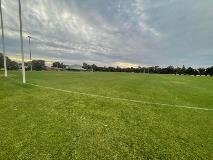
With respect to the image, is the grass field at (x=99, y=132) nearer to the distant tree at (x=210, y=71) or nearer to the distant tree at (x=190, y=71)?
the distant tree at (x=210, y=71)

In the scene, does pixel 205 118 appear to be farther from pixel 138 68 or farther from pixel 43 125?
pixel 138 68

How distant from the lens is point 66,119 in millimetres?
7262

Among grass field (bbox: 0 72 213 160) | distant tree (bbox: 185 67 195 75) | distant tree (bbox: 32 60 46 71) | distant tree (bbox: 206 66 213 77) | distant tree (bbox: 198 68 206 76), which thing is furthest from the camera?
distant tree (bbox: 185 67 195 75)

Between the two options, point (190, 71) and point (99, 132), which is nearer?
point (99, 132)

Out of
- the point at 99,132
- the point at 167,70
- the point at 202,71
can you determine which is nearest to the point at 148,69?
the point at 167,70

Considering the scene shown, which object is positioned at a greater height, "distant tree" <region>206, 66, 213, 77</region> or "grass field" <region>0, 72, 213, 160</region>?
"distant tree" <region>206, 66, 213, 77</region>

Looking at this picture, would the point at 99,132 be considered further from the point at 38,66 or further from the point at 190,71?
the point at 190,71

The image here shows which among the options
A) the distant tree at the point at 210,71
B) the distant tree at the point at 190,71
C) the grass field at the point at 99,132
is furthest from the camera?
the distant tree at the point at 190,71

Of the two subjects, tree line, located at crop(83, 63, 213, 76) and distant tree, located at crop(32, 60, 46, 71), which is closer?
distant tree, located at crop(32, 60, 46, 71)

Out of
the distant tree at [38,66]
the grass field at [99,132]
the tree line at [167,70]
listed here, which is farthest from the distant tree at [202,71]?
the grass field at [99,132]

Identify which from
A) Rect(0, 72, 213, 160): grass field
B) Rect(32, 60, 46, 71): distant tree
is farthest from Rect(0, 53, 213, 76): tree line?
Rect(0, 72, 213, 160): grass field

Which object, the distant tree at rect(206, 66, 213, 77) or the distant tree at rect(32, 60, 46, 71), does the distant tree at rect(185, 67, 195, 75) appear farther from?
the distant tree at rect(32, 60, 46, 71)

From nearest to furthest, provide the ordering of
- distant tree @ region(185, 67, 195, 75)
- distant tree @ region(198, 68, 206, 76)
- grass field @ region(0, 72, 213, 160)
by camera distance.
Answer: grass field @ region(0, 72, 213, 160) → distant tree @ region(198, 68, 206, 76) → distant tree @ region(185, 67, 195, 75)

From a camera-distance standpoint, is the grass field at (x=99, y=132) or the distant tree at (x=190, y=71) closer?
the grass field at (x=99, y=132)
